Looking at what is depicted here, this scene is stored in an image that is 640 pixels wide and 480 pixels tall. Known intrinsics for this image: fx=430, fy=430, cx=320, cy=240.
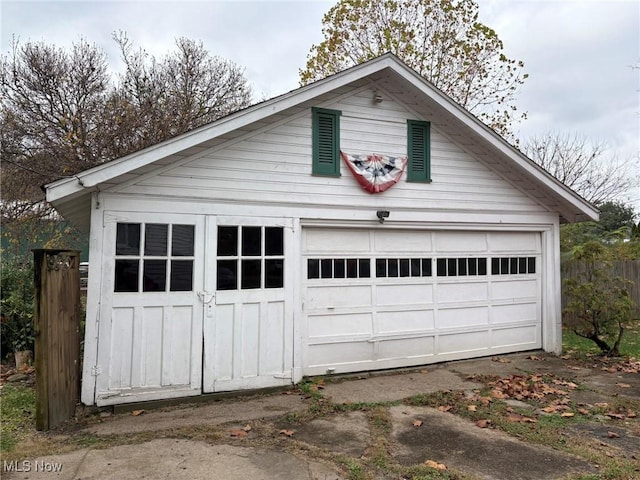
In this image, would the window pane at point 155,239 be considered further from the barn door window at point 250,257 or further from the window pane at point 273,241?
the window pane at point 273,241

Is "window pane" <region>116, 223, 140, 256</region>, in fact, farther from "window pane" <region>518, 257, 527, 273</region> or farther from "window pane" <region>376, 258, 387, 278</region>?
"window pane" <region>518, 257, 527, 273</region>

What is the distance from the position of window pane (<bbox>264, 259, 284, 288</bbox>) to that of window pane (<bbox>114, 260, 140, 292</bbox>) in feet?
5.33

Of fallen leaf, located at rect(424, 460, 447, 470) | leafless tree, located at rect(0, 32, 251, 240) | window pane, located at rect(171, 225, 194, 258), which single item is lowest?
fallen leaf, located at rect(424, 460, 447, 470)

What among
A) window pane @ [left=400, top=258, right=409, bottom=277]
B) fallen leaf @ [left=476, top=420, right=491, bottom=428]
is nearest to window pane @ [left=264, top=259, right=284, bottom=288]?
window pane @ [left=400, top=258, right=409, bottom=277]

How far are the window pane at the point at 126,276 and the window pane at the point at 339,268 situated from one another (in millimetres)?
2747

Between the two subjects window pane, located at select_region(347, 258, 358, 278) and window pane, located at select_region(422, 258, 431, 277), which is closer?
window pane, located at select_region(347, 258, 358, 278)

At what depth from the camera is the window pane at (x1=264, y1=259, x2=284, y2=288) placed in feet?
19.2

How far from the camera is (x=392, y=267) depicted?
6.83 meters

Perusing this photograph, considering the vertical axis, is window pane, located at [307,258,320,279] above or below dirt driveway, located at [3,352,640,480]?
above

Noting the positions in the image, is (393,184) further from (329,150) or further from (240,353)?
(240,353)

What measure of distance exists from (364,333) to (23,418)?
14.4 feet

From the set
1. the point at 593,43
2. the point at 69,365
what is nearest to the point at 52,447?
the point at 69,365

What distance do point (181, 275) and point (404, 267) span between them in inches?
136

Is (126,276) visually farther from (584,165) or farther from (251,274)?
(584,165)
